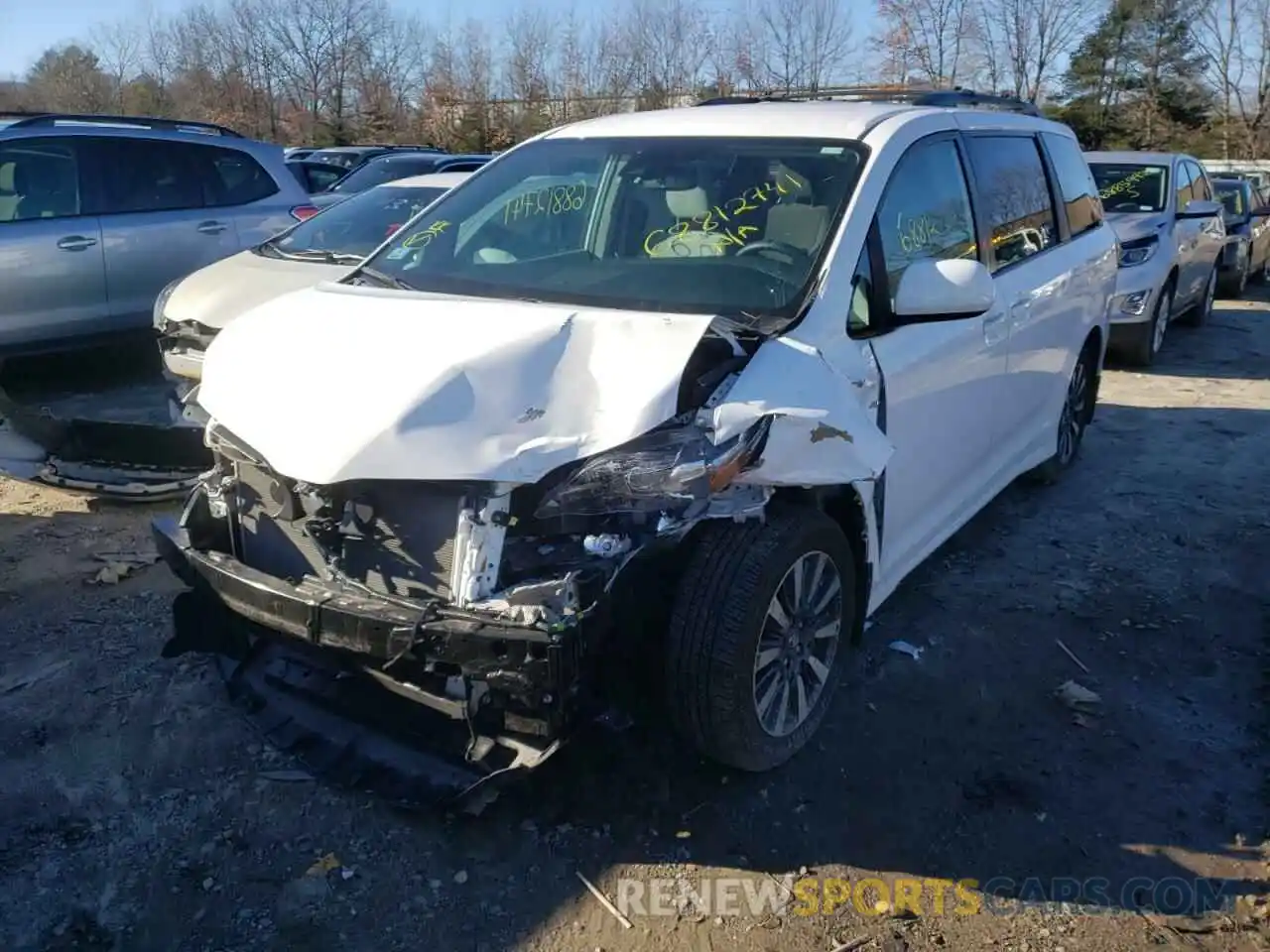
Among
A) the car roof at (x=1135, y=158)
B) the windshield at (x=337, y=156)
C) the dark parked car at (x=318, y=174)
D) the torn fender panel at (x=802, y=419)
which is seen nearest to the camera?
the torn fender panel at (x=802, y=419)

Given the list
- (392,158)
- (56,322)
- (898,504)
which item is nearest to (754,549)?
(898,504)

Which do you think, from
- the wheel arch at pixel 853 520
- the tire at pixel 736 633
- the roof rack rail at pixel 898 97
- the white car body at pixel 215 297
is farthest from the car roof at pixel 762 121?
the white car body at pixel 215 297

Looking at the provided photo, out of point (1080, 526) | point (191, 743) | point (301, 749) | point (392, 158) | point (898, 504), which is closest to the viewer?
point (301, 749)

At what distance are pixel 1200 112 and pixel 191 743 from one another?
3968 cm

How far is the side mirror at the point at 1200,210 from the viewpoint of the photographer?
986 centimetres

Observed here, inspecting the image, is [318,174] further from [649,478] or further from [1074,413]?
[649,478]

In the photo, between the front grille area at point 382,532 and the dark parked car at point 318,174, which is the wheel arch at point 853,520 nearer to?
the front grille area at point 382,532

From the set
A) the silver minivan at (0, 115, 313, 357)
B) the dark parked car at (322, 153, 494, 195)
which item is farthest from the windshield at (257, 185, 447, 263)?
the dark parked car at (322, 153, 494, 195)

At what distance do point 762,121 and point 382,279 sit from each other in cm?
148

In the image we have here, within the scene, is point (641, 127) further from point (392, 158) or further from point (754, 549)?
point (392, 158)

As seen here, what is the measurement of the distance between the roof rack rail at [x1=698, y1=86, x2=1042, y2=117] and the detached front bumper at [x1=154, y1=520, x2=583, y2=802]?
2931 mm

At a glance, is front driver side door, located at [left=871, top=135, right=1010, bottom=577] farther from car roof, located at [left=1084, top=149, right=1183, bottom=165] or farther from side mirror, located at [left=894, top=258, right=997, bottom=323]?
car roof, located at [left=1084, top=149, right=1183, bottom=165]

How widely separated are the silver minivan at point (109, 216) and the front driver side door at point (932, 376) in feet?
19.5

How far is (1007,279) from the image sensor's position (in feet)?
15.2
